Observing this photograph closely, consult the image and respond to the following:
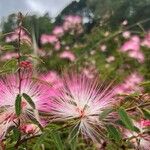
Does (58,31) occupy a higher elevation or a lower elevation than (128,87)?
higher

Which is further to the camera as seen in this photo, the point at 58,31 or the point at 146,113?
the point at 58,31

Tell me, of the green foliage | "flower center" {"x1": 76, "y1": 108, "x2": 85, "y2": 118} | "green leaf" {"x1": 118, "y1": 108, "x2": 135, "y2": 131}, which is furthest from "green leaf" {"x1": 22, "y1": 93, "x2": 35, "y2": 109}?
"green leaf" {"x1": 118, "y1": 108, "x2": 135, "y2": 131}

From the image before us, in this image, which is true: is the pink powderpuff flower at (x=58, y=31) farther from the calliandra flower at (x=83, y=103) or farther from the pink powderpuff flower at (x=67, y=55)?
the calliandra flower at (x=83, y=103)

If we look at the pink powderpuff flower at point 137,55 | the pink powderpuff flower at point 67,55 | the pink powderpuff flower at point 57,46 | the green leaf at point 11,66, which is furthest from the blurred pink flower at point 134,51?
the green leaf at point 11,66

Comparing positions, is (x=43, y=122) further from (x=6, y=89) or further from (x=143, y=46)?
(x=143, y=46)

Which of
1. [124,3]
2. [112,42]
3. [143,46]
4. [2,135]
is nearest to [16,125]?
[2,135]

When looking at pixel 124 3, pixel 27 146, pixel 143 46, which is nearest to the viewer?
pixel 27 146

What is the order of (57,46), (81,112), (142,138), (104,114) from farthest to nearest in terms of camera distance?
(57,46), (142,138), (81,112), (104,114)

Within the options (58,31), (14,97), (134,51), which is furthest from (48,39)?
(14,97)

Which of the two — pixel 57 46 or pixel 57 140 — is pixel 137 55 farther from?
pixel 57 140
